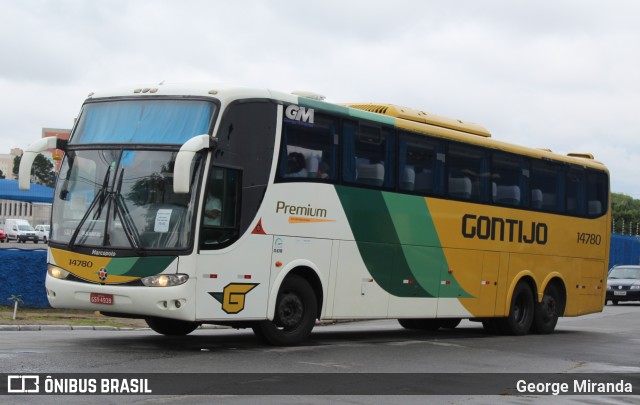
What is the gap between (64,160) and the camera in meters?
14.9

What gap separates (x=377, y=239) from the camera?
1723 cm

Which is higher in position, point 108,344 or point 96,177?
point 96,177

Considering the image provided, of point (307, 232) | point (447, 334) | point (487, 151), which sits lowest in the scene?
point (447, 334)

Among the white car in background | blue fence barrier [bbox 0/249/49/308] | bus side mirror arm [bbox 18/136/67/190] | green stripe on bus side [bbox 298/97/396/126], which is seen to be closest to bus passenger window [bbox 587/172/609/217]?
green stripe on bus side [bbox 298/97/396/126]

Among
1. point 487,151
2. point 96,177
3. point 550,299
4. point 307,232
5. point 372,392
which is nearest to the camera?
point 372,392

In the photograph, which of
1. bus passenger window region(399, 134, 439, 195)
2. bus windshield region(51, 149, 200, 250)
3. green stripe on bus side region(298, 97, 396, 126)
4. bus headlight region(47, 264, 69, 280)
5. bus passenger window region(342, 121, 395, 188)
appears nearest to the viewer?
bus windshield region(51, 149, 200, 250)

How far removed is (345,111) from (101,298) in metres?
5.01

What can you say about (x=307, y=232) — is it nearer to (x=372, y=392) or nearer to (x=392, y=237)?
(x=392, y=237)

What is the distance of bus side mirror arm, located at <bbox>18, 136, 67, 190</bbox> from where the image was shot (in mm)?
14469

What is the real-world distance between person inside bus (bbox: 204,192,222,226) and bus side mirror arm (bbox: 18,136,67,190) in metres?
2.50

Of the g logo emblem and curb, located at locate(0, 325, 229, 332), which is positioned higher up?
the g logo emblem

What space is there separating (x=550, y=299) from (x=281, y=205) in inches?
368

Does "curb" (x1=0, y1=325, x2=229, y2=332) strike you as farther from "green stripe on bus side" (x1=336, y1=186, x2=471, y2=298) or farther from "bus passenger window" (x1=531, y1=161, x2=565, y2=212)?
"bus passenger window" (x1=531, y1=161, x2=565, y2=212)

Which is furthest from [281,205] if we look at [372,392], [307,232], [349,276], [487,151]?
[487,151]
